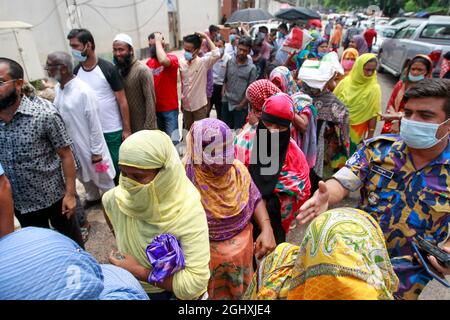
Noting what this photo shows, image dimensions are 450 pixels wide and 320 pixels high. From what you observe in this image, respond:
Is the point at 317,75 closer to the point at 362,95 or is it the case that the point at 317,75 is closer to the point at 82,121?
the point at 362,95

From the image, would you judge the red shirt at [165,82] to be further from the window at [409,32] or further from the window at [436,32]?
the window at [409,32]

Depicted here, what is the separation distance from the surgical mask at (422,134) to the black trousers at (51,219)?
8.09 ft

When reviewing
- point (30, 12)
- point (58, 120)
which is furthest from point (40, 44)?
point (58, 120)

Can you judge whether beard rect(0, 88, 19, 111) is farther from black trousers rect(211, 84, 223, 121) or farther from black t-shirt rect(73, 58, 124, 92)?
black trousers rect(211, 84, 223, 121)

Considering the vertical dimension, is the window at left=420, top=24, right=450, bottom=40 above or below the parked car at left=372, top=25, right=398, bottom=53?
above

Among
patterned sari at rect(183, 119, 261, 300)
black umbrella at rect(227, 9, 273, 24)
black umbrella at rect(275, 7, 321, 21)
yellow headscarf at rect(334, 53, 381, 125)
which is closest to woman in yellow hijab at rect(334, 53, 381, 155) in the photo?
yellow headscarf at rect(334, 53, 381, 125)

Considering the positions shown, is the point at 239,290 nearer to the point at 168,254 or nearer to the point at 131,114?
the point at 168,254

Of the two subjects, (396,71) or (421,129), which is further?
(396,71)

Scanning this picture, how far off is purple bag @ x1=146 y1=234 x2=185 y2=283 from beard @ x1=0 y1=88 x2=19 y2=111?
4.37 ft

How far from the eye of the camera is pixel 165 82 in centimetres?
395

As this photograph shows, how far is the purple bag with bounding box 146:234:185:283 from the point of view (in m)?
1.30

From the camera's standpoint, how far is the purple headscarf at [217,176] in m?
1.68
